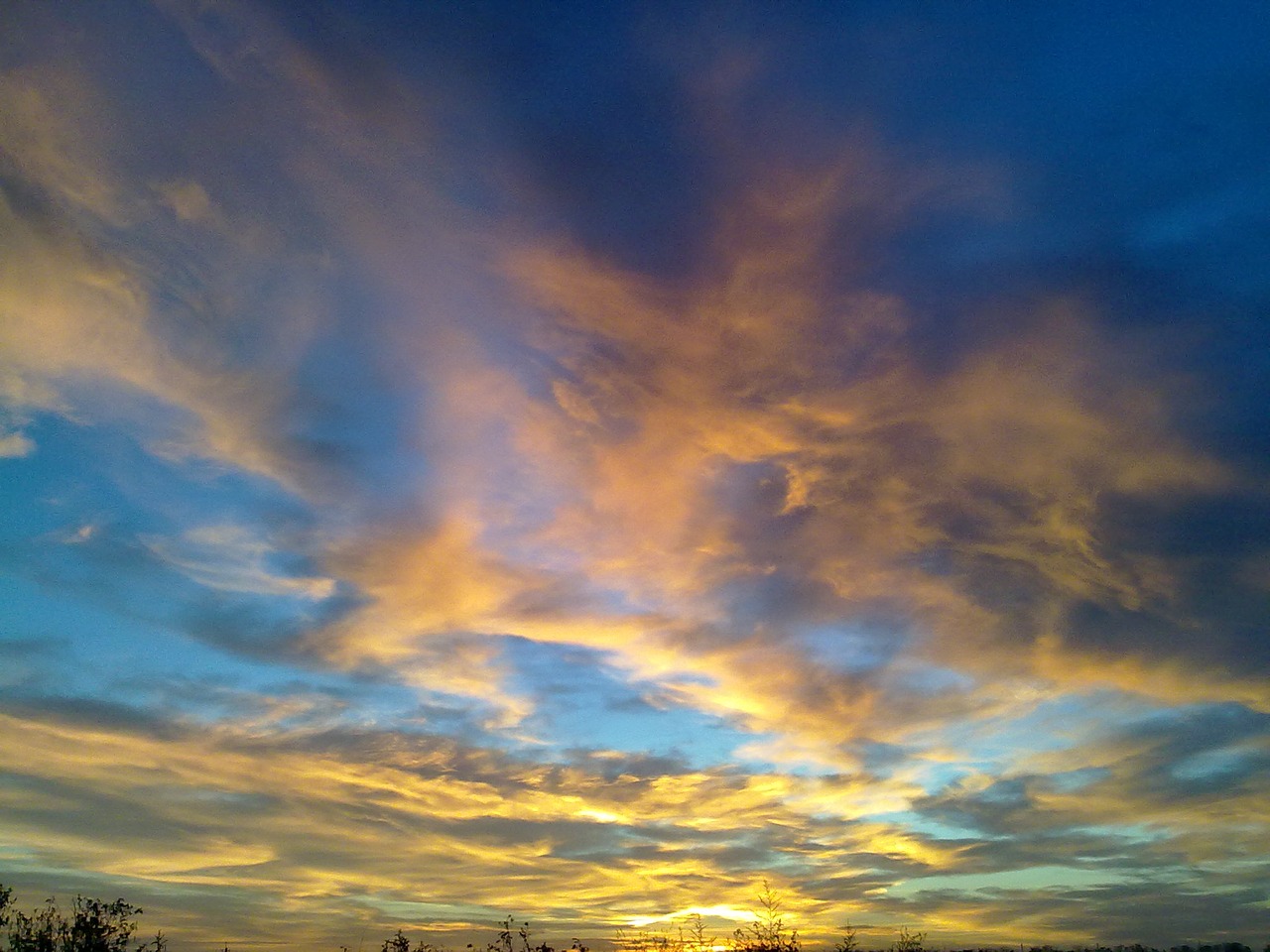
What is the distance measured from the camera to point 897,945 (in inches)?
1540

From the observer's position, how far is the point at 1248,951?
108m

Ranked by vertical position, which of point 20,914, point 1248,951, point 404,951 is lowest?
point 1248,951

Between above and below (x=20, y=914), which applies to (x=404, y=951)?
below

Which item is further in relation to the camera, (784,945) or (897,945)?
(897,945)

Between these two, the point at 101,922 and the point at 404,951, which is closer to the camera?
the point at 101,922

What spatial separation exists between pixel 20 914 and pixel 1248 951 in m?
145

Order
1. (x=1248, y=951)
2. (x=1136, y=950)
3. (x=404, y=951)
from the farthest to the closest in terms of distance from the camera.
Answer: (x=1248, y=951)
(x=1136, y=950)
(x=404, y=951)

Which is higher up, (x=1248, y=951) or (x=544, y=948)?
(x=544, y=948)

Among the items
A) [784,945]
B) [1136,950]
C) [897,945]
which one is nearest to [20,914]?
[784,945]

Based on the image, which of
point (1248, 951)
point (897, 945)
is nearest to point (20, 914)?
point (897, 945)

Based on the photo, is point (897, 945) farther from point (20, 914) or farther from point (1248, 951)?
point (1248, 951)

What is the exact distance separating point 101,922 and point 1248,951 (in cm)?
14162

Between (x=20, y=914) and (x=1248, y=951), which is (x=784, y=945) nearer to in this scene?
(x=20, y=914)

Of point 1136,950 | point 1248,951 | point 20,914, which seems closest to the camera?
point 20,914
